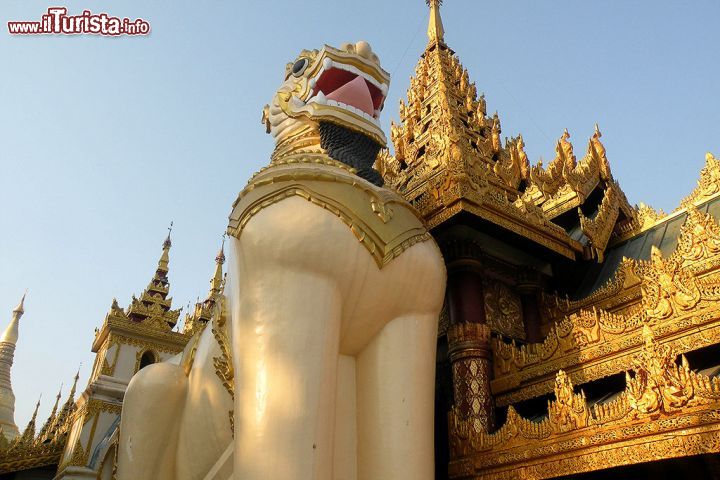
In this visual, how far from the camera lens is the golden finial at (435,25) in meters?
8.32

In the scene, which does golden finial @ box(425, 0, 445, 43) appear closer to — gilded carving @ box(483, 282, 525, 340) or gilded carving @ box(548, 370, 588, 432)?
gilded carving @ box(483, 282, 525, 340)

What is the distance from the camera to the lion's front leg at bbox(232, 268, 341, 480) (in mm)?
2551

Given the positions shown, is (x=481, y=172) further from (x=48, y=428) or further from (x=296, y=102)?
(x=48, y=428)

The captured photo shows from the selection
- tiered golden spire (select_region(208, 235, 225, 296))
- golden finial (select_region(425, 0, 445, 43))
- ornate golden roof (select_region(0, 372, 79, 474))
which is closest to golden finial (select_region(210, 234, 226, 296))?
tiered golden spire (select_region(208, 235, 225, 296))

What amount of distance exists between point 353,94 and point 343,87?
0.07 m

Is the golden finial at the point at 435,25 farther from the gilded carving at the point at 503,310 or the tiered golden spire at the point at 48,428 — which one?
the tiered golden spire at the point at 48,428

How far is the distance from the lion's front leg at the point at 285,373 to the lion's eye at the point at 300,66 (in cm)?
143

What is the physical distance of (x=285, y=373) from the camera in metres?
2.68

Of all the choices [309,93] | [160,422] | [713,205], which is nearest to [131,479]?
[160,422]

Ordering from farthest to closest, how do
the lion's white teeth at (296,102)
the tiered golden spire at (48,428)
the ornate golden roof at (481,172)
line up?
1. the tiered golden spire at (48,428)
2. the ornate golden roof at (481,172)
3. the lion's white teeth at (296,102)

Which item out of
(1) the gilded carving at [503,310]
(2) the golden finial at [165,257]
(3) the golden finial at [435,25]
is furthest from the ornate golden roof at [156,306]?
(1) the gilded carving at [503,310]

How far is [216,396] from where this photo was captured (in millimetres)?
3359

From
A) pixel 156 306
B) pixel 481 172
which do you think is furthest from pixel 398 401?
pixel 156 306

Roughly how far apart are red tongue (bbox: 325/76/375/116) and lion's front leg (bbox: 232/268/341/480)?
1.22 metres
